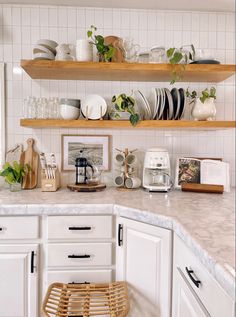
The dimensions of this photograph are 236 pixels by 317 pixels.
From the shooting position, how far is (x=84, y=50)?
194 cm

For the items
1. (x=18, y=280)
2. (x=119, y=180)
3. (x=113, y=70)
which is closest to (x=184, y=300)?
(x=18, y=280)

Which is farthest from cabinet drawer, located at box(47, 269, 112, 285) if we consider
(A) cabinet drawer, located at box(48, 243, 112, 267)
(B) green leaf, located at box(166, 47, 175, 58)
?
(B) green leaf, located at box(166, 47, 175, 58)

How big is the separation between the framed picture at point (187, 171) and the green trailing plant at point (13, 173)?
1062 mm

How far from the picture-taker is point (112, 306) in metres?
1.49

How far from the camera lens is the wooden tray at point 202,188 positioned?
1.99 meters

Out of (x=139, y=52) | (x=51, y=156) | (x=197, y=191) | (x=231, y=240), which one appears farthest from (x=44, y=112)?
(x=231, y=240)

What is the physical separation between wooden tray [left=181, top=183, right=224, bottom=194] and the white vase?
1.44ft

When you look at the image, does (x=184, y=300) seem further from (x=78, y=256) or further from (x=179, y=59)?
(x=179, y=59)

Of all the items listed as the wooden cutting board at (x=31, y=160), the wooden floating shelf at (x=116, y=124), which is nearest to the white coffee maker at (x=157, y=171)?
the wooden floating shelf at (x=116, y=124)

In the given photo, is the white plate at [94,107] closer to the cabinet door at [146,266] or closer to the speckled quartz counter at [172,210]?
the speckled quartz counter at [172,210]

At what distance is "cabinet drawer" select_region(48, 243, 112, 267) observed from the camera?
1.66 metres

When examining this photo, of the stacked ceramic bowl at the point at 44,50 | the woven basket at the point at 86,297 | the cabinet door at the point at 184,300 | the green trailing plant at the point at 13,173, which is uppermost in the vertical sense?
the stacked ceramic bowl at the point at 44,50

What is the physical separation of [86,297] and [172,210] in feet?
1.97

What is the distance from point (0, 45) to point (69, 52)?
551 mm
